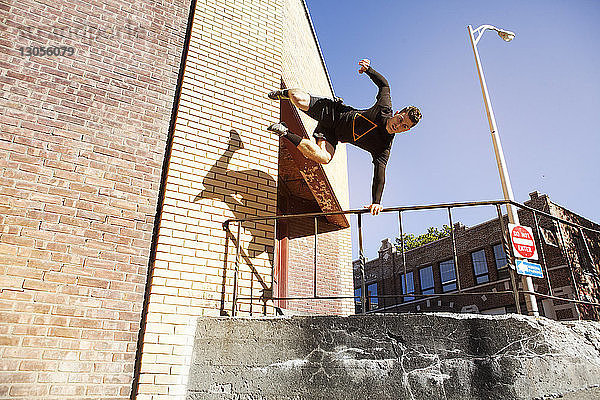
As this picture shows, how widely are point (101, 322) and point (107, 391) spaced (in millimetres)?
562

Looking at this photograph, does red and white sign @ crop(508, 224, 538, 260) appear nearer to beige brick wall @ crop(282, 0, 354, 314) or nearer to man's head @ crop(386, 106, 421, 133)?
man's head @ crop(386, 106, 421, 133)

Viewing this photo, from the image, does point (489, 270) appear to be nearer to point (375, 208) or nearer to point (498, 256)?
point (498, 256)

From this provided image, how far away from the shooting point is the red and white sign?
16.2 feet

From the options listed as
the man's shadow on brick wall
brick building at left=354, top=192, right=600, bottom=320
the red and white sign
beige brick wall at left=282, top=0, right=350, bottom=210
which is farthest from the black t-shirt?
brick building at left=354, top=192, right=600, bottom=320

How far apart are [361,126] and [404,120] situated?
1.70 feet

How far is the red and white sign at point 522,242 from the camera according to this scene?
4949 millimetres

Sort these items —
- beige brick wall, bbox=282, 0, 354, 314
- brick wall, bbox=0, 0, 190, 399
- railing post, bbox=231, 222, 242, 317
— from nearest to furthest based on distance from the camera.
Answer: brick wall, bbox=0, 0, 190, 399, railing post, bbox=231, 222, 242, 317, beige brick wall, bbox=282, 0, 354, 314

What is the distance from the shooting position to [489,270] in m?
21.4

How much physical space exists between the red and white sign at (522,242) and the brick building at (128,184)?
9.26 feet

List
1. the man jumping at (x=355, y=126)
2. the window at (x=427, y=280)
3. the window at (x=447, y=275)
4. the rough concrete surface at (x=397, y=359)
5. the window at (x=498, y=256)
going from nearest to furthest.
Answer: the rough concrete surface at (x=397, y=359) → the man jumping at (x=355, y=126) → the window at (x=498, y=256) → the window at (x=447, y=275) → the window at (x=427, y=280)

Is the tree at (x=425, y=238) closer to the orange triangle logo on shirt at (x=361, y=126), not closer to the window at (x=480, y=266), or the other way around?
the window at (x=480, y=266)

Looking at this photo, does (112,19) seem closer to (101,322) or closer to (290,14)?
(290,14)

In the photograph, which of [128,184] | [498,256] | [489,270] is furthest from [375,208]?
[498,256]

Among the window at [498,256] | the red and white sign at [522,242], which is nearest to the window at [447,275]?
the window at [498,256]
